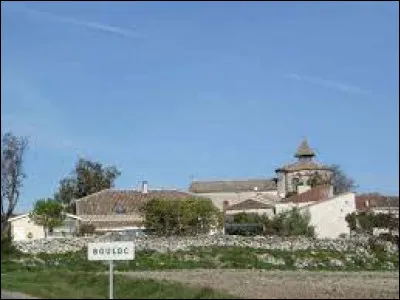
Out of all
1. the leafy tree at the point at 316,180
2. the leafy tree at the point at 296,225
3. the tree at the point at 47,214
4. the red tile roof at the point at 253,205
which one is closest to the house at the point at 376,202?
the leafy tree at the point at 316,180

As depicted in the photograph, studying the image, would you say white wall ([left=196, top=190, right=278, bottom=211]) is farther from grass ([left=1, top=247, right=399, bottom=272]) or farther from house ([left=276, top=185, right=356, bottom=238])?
grass ([left=1, top=247, right=399, bottom=272])

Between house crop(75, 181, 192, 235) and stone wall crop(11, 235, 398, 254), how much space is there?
2104 cm

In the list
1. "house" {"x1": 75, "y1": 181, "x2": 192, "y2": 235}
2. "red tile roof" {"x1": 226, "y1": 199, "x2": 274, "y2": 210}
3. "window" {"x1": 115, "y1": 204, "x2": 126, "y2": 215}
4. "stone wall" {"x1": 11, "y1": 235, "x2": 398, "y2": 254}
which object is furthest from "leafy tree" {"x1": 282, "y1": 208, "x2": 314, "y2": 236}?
"red tile roof" {"x1": 226, "y1": 199, "x2": 274, "y2": 210}

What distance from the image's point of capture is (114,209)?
8825cm

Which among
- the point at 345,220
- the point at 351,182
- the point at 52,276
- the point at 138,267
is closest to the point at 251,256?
the point at 138,267

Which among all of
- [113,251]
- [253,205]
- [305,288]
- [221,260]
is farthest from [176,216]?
[113,251]

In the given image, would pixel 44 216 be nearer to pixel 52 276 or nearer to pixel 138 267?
pixel 138 267

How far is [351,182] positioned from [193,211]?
65639 mm

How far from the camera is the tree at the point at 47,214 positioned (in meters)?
78.9

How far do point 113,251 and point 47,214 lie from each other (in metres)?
57.5

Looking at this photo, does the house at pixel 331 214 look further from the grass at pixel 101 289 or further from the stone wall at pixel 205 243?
the grass at pixel 101 289

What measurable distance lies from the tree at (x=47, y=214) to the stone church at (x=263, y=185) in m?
54.2

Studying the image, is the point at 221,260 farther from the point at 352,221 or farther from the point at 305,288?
the point at 352,221

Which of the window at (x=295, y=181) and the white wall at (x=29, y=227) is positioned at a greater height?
the window at (x=295, y=181)
